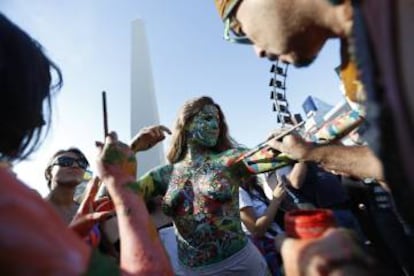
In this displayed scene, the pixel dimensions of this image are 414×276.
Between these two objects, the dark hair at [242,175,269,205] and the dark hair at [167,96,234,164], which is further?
the dark hair at [242,175,269,205]

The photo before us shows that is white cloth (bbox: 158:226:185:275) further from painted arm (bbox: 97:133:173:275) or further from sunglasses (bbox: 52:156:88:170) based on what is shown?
painted arm (bbox: 97:133:173:275)

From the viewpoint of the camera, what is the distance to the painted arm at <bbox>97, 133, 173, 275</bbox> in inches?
42.0

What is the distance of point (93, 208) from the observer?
6.37ft

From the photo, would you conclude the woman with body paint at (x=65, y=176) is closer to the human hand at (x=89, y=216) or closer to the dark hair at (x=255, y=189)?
the human hand at (x=89, y=216)

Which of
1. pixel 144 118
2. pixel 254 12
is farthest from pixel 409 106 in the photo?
pixel 144 118

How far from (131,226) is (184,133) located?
69.5 inches

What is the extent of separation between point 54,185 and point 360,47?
3.19 m

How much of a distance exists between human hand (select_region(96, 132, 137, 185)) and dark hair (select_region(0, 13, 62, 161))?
221mm

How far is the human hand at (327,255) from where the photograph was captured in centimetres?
67

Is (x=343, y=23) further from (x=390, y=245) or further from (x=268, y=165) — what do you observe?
(x=390, y=245)

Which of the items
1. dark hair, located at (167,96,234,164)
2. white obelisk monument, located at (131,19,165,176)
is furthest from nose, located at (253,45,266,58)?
white obelisk monument, located at (131,19,165,176)

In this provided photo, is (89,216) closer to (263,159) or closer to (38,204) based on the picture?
(38,204)

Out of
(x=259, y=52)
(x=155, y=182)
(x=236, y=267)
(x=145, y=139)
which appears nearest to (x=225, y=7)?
(x=259, y=52)

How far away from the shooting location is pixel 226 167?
2.57m
